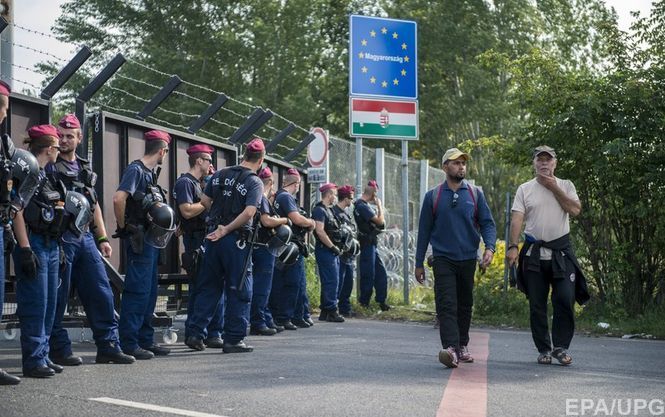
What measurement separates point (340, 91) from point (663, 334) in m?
29.9

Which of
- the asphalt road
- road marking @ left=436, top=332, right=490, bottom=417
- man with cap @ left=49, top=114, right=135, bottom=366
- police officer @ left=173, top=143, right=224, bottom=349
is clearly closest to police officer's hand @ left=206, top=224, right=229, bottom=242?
police officer @ left=173, top=143, right=224, bottom=349

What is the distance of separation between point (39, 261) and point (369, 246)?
961 centimetres

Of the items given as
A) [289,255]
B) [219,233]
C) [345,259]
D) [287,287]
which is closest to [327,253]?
[345,259]

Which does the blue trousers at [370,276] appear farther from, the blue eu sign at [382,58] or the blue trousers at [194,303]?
the blue trousers at [194,303]

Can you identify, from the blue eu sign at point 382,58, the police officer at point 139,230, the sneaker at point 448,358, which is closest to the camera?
the sneaker at point 448,358

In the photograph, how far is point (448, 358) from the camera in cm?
934

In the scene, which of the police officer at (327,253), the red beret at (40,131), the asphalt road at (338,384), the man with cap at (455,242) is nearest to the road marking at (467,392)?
the asphalt road at (338,384)

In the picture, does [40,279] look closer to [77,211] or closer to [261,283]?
[77,211]

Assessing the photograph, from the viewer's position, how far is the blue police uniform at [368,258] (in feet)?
56.5

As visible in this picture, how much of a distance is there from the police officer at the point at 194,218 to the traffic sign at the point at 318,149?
7.77 m

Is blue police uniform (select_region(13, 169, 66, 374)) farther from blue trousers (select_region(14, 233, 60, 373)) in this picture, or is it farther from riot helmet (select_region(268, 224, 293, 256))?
riot helmet (select_region(268, 224, 293, 256))

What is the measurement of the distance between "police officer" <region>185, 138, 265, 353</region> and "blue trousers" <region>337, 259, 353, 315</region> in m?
5.92

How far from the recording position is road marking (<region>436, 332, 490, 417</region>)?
701 cm

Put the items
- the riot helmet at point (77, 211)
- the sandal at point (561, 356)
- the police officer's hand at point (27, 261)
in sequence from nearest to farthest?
1. the police officer's hand at point (27, 261)
2. the riot helmet at point (77, 211)
3. the sandal at point (561, 356)
